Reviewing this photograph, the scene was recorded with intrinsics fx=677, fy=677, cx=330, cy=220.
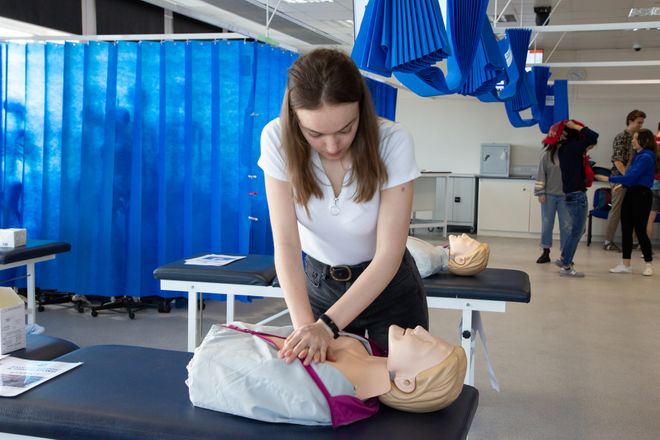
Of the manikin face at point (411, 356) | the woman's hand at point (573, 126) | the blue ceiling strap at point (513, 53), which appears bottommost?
the manikin face at point (411, 356)

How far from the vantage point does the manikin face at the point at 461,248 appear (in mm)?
2863

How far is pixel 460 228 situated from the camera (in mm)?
9508

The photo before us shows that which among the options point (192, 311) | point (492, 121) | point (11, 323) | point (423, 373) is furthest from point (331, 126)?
point (492, 121)

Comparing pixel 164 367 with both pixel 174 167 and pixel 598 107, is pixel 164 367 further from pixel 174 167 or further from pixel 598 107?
pixel 598 107

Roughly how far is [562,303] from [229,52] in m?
3.04

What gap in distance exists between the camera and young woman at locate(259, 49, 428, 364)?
4.40ft

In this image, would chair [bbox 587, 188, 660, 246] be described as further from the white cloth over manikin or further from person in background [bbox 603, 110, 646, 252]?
the white cloth over manikin

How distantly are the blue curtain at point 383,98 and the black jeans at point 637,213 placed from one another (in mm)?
2314

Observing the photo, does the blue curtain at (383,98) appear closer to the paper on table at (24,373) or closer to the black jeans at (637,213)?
the black jeans at (637,213)

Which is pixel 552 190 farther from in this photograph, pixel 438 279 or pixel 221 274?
pixel 221 274

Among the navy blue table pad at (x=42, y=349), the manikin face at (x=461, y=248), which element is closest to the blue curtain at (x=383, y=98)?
the manikin face at (x=461, y=248)

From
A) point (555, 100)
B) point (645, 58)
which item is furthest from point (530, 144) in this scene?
point (555, 100)

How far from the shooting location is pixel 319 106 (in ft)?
4.33

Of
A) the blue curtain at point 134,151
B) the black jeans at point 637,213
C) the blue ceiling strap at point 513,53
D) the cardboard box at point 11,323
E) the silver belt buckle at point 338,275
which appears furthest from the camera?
the black jeans at point 637,213
